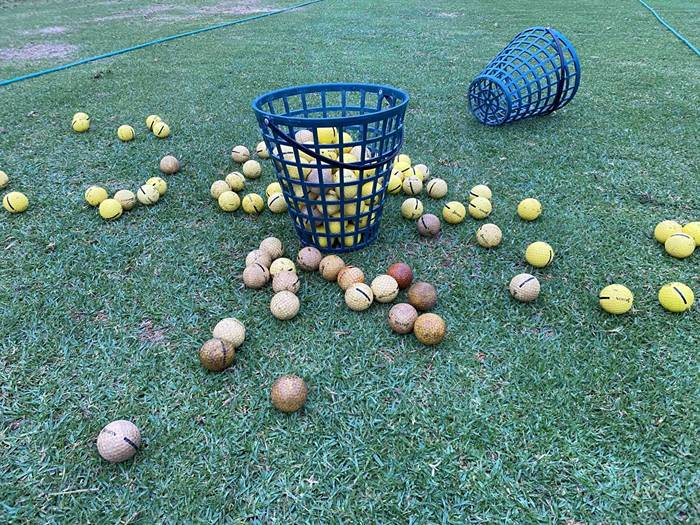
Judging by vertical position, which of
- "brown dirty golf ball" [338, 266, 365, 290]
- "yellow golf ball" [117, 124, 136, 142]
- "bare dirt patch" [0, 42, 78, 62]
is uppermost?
"bare dirt patch" [0, 42, 78, 62]

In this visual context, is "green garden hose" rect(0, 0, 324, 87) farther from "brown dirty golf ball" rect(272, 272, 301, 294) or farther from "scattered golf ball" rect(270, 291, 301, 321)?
"scattered golf ball" rect(270, 291, 301, 321)

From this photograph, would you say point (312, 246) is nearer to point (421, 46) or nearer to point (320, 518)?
point (320, 518)

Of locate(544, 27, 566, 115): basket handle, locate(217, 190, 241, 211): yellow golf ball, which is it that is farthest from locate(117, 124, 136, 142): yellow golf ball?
locate(544, 27, 566, 115): basket handle

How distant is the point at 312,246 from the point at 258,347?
0.77 m

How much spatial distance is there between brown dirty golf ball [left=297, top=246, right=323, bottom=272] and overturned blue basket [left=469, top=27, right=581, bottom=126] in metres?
2.50

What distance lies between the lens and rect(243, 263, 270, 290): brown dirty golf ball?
2341mm

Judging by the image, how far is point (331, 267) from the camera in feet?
7.77

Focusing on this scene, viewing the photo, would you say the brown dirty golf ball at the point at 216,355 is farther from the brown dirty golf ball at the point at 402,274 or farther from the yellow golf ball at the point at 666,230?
the yellow golf ball at the point at 666,230

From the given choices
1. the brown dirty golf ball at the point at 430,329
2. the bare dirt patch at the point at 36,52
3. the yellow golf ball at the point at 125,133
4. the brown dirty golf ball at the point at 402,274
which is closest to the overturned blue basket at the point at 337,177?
the brown dirty golf ball at the point at 402,274

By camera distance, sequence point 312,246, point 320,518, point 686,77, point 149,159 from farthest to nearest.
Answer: point 686,77 < point 149,159 < point 312,246 < point 320,518

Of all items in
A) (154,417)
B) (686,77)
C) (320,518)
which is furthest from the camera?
(686,77)

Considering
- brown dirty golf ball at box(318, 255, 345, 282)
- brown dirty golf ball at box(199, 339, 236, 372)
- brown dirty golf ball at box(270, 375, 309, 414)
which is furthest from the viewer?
brown dirty golf ball at box(318, 255, 345, 282)

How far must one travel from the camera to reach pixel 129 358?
2010mm

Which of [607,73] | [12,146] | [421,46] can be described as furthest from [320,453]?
[421,46]
